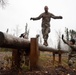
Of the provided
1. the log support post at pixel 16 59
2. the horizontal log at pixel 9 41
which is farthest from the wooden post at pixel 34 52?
the horizontal log at pixel 9 41

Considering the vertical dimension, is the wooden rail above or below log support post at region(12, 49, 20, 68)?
above

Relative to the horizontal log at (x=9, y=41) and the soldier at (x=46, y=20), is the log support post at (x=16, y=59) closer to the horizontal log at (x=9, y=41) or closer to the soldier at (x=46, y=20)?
the horizontal log at (x=9, y=41)

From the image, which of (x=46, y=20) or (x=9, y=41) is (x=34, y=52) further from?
(x=46, y=20)

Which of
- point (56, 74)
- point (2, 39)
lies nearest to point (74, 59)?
point (56, 74)

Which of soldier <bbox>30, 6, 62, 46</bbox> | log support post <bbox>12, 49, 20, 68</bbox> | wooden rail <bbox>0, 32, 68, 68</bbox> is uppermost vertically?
soldier <bbox>30, 6, 62, 46</bbox>

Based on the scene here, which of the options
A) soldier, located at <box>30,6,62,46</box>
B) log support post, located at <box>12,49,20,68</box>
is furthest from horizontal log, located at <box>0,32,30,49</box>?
soldier, located at <box>30,6,62,46</box>

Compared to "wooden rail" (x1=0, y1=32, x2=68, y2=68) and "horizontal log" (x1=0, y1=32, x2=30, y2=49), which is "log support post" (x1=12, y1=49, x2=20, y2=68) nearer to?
"wooden rail" (x1=0, y1=32, x2=68, y2=68)

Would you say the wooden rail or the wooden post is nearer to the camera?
the wooden rail

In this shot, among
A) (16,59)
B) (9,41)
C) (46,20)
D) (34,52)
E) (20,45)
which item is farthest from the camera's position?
(46,20)

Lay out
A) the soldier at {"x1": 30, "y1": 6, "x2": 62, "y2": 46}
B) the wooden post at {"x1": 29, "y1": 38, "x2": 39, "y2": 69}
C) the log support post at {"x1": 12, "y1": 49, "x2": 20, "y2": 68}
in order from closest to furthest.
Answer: the wooden post at {"x1": 29, "y1": 38, "x2": 39, "y2": 69}, the log support post at {"x1": 12, "y1": 49, "x2": 20, "y2": 68}, the soldier at {"x1": 30, "y1": 6, "x2": 62, "y2": 46}

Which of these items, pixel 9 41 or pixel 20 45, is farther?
pixel 20 45

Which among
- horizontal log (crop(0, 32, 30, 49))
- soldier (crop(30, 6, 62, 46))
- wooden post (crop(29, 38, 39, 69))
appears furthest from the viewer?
soldier (crop(30, 6, 62, 46))

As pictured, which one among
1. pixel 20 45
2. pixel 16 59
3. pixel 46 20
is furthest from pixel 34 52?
pixel 46 20

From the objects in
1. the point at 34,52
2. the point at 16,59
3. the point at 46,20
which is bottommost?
the point at 16,59
